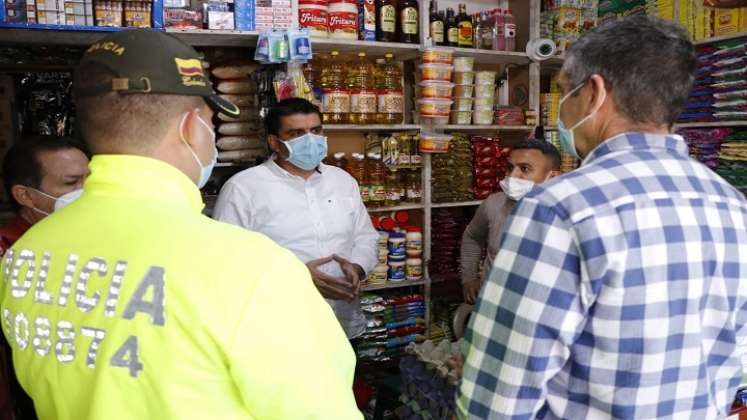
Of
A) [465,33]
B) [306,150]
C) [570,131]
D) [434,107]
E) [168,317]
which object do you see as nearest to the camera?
[168,317]

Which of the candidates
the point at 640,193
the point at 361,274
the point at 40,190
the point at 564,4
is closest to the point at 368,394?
the point at 361,274

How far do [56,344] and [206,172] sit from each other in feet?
1.33

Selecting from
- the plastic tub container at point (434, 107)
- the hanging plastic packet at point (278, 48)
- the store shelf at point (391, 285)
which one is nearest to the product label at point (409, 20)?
the plastic tub container at point (434, 107)

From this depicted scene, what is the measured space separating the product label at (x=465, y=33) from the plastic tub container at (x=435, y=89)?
373 mm

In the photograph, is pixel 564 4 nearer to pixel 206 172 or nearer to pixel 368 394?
pixel 368 394

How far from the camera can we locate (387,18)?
3604mm

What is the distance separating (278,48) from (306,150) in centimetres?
67

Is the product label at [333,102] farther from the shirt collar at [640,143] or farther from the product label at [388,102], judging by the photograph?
the shirt collar at [640,143]

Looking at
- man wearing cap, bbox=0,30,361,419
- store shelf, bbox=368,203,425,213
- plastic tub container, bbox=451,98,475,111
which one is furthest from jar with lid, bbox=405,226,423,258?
man wearing cap, bbox=0,30,361,419

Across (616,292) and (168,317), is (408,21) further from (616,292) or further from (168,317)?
(168,317)

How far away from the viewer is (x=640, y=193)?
3.51 ft

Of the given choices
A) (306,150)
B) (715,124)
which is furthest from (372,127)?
(715,124)

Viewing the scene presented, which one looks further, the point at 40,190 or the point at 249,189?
the point at 249,189

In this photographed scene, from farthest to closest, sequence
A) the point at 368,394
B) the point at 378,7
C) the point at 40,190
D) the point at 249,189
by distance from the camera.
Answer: the point at 378,7 < the point at 368,394 < the point at 249,189 < the point at 40,190
